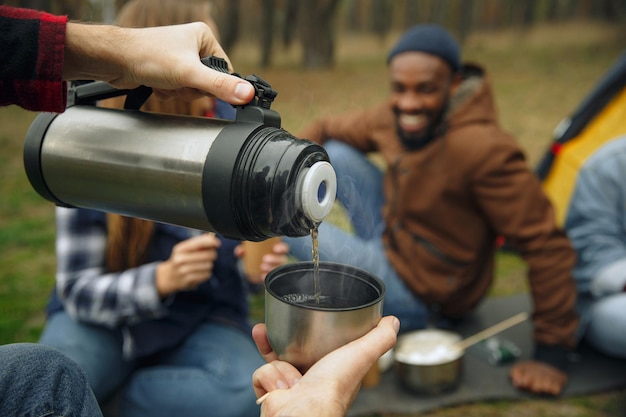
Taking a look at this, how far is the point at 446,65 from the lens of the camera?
299 cm

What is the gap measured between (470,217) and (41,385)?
2.14 meters

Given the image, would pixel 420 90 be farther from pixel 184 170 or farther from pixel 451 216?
pixel 184 170

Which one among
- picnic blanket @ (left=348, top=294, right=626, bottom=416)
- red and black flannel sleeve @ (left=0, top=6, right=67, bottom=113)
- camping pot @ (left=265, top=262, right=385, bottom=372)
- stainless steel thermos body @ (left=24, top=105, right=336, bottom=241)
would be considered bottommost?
picnic blanket @ (left=348, top=294, right=626, bottom=416)

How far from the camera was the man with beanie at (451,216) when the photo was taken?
2670 millimetres

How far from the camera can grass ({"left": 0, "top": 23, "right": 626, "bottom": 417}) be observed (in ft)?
10.3

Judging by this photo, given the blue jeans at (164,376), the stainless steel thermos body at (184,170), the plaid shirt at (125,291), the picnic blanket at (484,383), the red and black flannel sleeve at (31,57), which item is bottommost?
the picnic blanket at (484,383)

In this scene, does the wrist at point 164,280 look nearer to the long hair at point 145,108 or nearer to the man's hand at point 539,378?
the long hair at point 145,108

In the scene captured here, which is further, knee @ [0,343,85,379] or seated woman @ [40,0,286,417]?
seated woman @ [40,0,286,417]

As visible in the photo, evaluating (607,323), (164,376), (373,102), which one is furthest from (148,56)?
(373,102)

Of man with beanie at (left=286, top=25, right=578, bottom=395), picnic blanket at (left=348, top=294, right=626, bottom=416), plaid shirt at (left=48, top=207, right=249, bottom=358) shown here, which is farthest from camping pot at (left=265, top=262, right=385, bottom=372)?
picnic blanket at (left=348, top=294, right=626, bottom=416)

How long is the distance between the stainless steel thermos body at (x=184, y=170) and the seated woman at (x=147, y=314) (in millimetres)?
745

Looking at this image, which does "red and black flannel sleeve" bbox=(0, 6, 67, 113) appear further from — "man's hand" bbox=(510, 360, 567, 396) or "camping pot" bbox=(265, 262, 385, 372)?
"man's hand" bbox=(510, 360, 567, 396)

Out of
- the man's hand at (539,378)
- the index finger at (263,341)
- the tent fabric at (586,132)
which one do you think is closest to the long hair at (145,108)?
the index finger at (263,341)

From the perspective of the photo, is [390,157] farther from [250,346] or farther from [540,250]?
[250,346]
